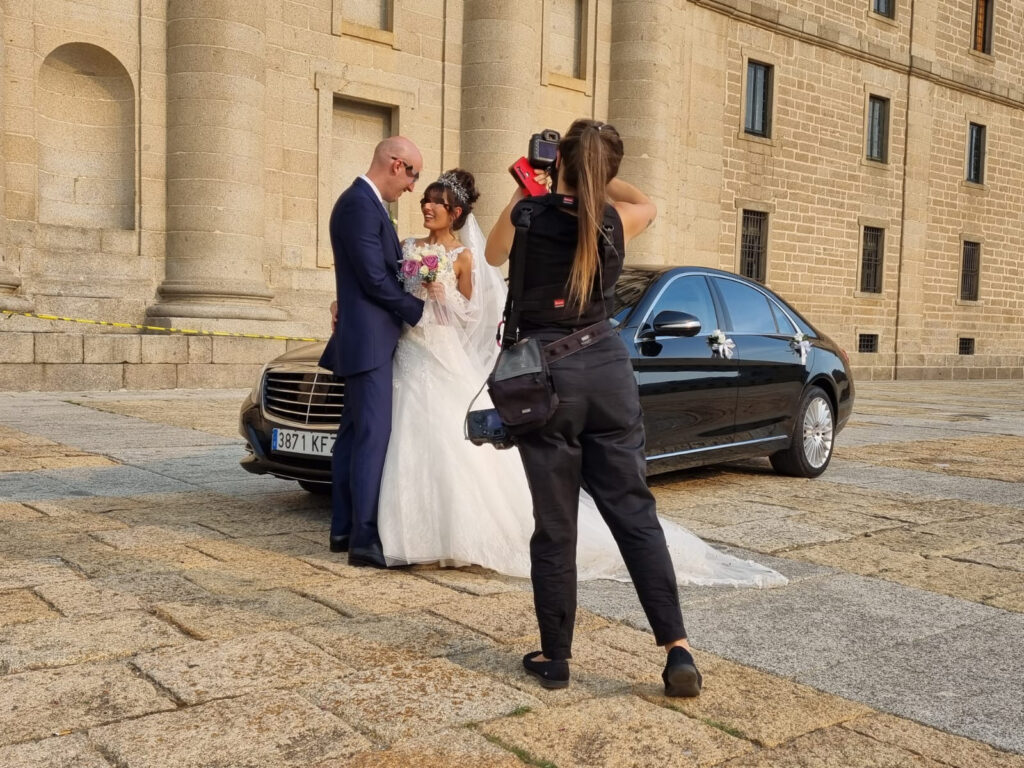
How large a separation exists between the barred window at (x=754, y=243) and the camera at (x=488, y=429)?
75.9 ft

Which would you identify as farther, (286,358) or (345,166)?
(345,166)

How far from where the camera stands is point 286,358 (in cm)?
647

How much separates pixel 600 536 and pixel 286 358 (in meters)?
2.37

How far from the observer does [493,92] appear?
20281mm

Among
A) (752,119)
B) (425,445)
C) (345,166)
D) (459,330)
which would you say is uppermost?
(752,119)

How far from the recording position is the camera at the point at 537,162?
341 cm

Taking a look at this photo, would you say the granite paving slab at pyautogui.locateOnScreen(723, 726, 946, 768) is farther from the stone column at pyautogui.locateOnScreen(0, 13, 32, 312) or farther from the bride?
the stone column at pyautogui.locateOnScreen(0, 13, 32, 312)

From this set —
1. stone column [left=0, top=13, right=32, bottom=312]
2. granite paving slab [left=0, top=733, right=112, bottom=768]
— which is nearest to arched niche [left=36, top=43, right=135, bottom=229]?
stone column [left=0, top=13, right=32, bottom=312]

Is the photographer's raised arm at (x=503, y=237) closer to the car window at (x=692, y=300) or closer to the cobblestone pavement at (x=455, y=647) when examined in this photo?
the cobblestone pavement at (x=455, y=647)

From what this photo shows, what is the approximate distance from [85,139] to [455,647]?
49.8 feet

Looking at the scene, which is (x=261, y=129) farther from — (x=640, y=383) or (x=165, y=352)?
(x=640, y=383)

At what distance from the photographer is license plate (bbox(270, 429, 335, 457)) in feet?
19.7

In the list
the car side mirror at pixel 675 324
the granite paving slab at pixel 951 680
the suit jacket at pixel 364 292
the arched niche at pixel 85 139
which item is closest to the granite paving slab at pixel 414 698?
the granite paving slab at pixel 951 680

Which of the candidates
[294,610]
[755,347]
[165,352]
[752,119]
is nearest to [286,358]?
[294,610]
